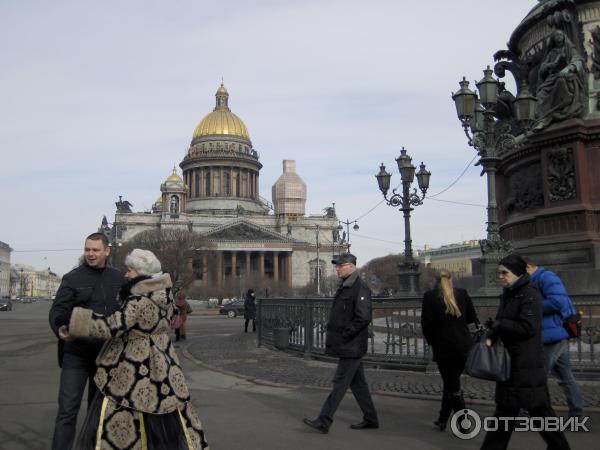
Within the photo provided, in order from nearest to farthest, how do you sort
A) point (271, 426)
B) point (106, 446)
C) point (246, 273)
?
point (106, 446)
point (271, 426)
point (246, 273)

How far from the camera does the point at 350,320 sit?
6.06m

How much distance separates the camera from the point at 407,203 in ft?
65.6

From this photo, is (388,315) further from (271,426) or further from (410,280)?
(410,280)

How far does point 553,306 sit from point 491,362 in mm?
1313

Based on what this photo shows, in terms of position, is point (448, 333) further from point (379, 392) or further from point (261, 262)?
point (261, 262)

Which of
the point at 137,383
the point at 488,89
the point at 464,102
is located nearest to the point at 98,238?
the point at 137,383

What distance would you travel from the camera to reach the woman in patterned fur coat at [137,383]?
12.7 feet

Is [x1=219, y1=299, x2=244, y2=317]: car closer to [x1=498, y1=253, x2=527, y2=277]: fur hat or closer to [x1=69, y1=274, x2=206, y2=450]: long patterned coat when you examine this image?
[x1=498, y1=253, x2=527, y2=277]: fur hat

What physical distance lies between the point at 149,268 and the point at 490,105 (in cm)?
951

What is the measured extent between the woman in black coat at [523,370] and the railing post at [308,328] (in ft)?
24.8

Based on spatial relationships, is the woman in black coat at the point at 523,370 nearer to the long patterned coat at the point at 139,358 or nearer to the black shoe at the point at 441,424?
the black shoe at the point at 441,424

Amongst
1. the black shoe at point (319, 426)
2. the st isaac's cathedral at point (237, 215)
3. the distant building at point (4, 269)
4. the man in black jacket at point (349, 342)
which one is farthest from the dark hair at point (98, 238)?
the distant building at point (4, 269)

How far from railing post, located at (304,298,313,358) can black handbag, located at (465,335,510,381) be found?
750 cm

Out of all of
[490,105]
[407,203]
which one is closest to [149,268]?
[490,105]
